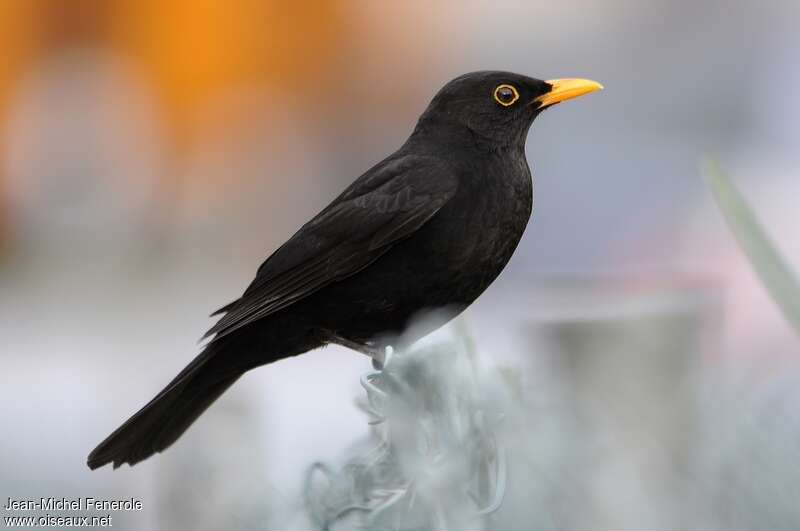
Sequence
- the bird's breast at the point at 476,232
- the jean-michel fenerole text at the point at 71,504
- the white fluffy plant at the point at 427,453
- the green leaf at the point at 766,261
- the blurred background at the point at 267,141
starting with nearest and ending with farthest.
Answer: the green leaf at the point at 766,261 → the white fluffy plant at the point at 427,453 → the jean-michel fenerole text at the point at 71,504 → the bird's breast at the point at 476,232 → the blurred background at the point at 267,141

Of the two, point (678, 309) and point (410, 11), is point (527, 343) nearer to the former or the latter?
point (678, 309)

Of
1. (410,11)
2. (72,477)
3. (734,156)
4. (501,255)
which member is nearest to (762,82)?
(734,156)

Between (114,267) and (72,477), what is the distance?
5.15 metres

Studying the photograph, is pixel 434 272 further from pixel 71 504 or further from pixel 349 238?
pixel 71 504

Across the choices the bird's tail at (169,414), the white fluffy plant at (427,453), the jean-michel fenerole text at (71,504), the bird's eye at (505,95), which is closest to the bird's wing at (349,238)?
the bird's tail at (169,414)

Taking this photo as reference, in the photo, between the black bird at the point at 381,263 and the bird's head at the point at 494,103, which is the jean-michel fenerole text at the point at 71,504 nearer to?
the black bird at the point at 381,263

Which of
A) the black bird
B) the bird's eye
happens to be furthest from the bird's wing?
the bird's eye

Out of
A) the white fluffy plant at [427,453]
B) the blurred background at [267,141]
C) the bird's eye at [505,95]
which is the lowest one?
the white fluffy plant at [427,453]

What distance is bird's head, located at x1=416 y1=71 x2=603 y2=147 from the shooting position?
2873 mm

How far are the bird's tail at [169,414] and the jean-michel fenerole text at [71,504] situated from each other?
0.47 m

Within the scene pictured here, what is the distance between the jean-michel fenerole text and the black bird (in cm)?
47

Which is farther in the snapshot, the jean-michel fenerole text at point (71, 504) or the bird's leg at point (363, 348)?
the bird's leg at point (363, 348)

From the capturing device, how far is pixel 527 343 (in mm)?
1104

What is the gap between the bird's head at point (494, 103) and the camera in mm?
2873
